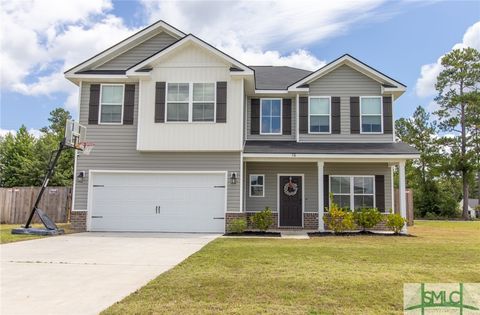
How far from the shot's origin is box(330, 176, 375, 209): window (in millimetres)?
15781

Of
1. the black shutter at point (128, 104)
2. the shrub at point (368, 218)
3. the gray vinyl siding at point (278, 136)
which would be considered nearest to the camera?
the shrub at point (368, 218)

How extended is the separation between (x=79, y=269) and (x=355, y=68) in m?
12.8

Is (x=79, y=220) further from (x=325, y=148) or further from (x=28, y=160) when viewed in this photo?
(x=28, y=160)

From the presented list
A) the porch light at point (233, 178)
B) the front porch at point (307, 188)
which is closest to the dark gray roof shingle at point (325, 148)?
the front porch at point (307, 188)

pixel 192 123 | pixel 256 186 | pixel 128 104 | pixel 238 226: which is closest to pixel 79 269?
pixel 238 226

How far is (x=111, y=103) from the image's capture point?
1508cm

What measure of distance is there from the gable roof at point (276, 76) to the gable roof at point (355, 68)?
89 centimetres

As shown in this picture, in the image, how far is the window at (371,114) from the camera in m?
16.0

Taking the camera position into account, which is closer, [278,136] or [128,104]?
[128,104]

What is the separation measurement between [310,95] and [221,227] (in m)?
6.26

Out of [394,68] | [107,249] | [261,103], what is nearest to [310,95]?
[261,103]

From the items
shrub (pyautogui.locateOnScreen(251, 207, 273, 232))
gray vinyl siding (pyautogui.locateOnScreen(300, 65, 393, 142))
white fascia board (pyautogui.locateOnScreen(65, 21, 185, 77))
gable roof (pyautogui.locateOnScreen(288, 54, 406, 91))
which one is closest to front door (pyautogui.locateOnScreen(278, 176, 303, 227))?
gray vinyl siding (pyautogui.locateOnScreen(300, 65, 393, 142))

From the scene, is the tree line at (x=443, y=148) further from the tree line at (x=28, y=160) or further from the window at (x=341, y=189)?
the window at (x=341, y=189)

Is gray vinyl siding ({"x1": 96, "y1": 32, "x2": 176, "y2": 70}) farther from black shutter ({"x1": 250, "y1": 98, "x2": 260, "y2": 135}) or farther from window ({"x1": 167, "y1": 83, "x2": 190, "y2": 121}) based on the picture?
black shutter ({"x1": 250, "y1": 98, "x2": 260, "y2": 135})
